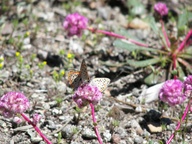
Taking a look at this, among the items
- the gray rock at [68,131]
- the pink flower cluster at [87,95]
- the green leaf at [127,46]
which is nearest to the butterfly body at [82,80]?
the pink flower cluster at [87,95]

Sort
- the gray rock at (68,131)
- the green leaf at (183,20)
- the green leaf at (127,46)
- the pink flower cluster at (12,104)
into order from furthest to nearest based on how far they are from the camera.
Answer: the green leaf at (183,20)
the green leaf at (127,46)
the gray rock at (68,131)
the pink flower cluster at (12,104)

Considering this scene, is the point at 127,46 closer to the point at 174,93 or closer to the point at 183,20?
the point at 183,20

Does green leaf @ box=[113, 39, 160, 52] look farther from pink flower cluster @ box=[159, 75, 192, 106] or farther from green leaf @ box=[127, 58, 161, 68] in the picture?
pink flower cluster @ box=[159, 75, 192, 106]

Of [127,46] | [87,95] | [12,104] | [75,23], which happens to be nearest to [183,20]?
[127,46]

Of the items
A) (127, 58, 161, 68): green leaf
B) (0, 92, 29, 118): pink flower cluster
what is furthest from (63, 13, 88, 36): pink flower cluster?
(0, 92, 29, 118): pink flower cluster

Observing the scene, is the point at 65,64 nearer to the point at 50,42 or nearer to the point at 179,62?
the point at 50,42

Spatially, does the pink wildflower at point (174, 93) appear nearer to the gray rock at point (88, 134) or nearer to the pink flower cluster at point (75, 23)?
the gray rock at point (88, 134)
